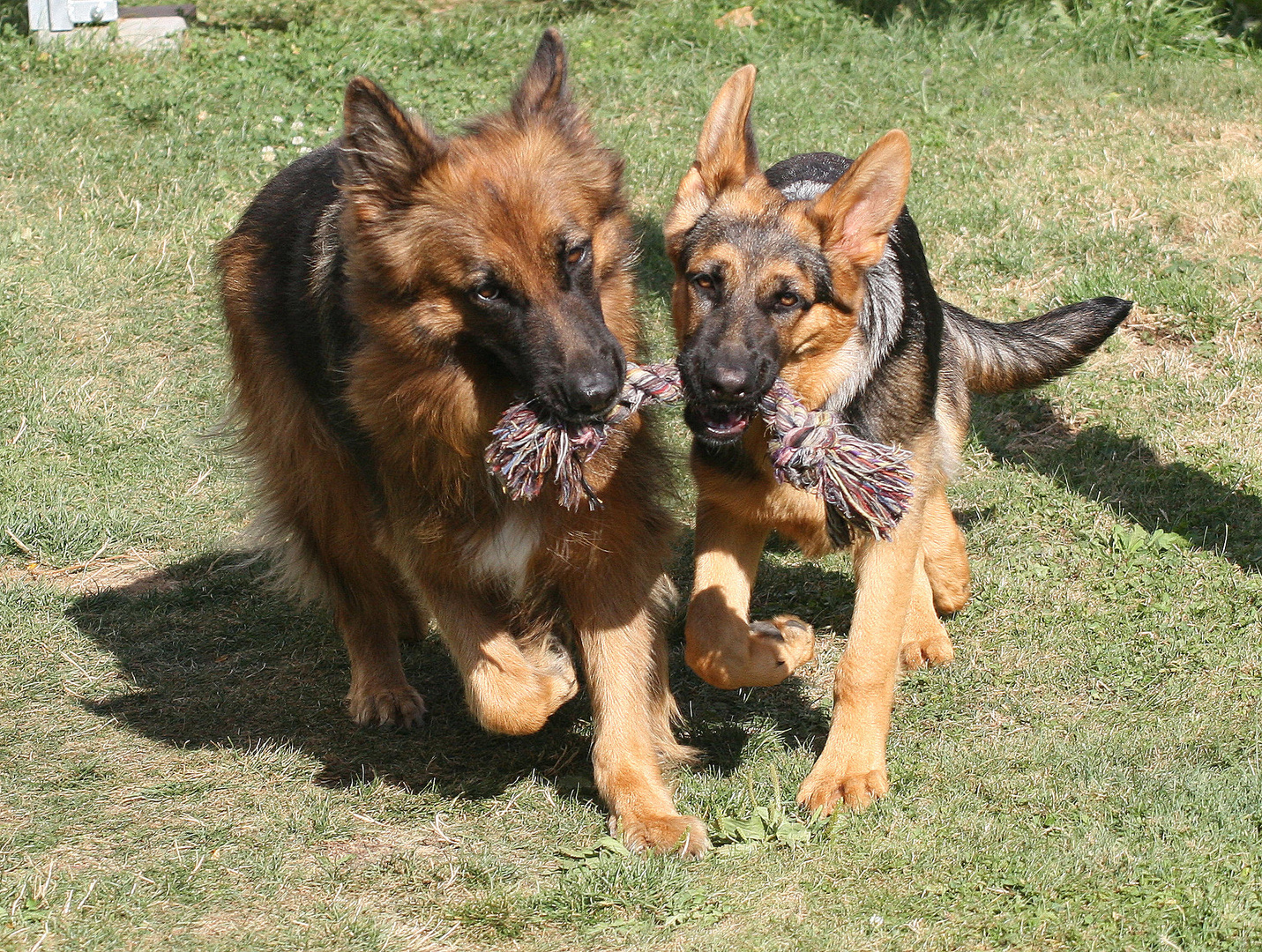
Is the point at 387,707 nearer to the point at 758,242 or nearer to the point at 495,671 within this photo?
the point at 495,671

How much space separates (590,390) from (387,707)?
2.14 metres

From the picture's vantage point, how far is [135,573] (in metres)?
6.35

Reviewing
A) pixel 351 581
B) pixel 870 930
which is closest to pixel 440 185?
pixel 351 581

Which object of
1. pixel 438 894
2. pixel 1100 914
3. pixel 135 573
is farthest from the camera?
pixel 135 573

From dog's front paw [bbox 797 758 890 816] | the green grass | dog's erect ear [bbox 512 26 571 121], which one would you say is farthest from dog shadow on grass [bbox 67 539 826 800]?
dog's erect ear [bbox 512 26 571 121]

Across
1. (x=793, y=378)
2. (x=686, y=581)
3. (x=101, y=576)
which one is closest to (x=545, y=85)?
(x=793, y=378)

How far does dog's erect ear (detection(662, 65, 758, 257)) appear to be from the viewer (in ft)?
15.7

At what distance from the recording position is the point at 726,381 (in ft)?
13.3

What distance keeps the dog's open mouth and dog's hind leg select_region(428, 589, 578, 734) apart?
98cm

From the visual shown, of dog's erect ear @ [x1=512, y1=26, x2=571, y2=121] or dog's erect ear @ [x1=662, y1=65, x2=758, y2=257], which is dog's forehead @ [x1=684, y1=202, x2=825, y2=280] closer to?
dog's erect ear @ [x1=662, y1=65, x2=758, y2=257]

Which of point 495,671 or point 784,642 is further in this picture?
point 784,642

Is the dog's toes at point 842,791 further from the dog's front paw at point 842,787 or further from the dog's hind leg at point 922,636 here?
the dog's hind leg at point 922,636

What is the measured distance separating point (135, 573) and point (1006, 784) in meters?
4.26

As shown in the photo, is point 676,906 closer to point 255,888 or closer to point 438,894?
point 438,894
